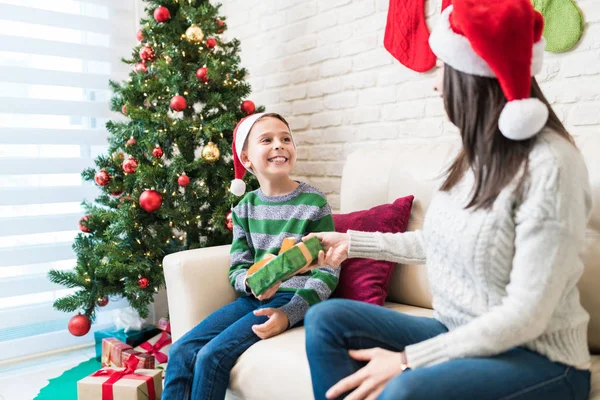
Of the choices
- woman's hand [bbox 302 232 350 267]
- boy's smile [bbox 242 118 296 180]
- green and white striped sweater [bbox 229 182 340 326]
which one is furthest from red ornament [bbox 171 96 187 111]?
woman's hand [bbox 302 232 350 267]

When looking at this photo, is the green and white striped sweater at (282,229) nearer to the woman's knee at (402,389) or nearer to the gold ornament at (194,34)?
the woman's knee at (402,389)

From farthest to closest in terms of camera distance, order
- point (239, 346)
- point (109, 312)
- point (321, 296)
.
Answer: point (109, 312), point (321, 296), point (239, 346)

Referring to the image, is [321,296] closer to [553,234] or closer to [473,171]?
[473,171]

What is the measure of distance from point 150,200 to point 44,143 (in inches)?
37.4

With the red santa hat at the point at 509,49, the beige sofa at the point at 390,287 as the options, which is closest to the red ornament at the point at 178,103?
the beige sofa at the point at 390,287

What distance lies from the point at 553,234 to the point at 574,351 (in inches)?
10.6

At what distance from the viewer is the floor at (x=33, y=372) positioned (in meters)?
2.35

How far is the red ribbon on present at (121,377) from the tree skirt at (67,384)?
1.36ft

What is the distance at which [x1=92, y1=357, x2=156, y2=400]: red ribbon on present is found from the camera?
1866mm

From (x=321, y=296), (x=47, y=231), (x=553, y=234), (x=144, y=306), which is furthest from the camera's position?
(x=47, y=231)

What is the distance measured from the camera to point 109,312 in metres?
3.12

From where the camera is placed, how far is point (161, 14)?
241 cm

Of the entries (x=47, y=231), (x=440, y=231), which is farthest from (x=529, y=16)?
(x=47, y=231)

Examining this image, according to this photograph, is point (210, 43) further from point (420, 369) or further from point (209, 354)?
point (420, 369)
